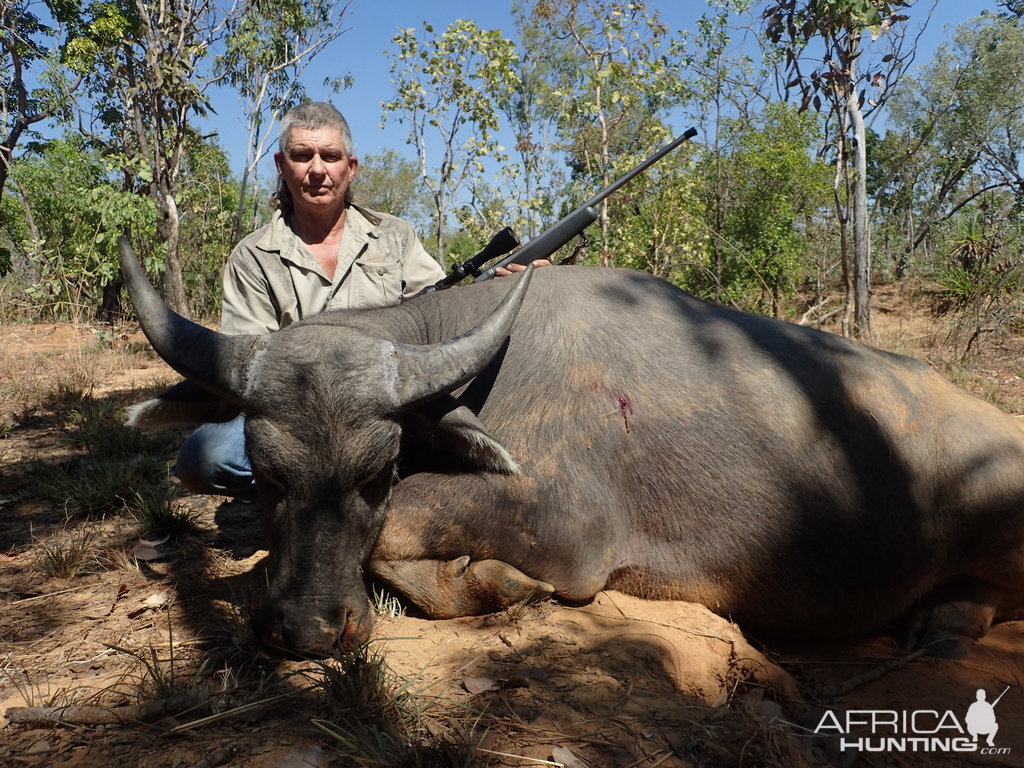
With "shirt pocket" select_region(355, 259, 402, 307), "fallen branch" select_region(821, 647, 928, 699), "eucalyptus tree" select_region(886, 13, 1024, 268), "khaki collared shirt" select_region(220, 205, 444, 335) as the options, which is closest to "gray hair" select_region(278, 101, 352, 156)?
"khaki collared shirt" select_region(220, 205, 444, 335)

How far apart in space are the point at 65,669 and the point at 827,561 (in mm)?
3313

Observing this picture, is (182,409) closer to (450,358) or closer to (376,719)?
(450,358)

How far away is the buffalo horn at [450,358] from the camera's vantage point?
2891mm

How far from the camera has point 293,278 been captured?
4.53m

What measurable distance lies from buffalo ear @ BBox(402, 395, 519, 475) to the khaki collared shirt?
1.56 meters

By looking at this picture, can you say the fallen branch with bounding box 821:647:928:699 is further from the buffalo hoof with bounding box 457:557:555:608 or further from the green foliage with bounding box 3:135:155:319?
the green foliage with bounding box 3:135:155:319

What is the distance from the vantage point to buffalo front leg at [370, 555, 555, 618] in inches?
121

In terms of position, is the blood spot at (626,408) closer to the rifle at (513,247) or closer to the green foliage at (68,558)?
the rifle at (513,247)

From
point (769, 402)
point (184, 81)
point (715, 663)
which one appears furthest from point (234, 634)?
point (184, 81)

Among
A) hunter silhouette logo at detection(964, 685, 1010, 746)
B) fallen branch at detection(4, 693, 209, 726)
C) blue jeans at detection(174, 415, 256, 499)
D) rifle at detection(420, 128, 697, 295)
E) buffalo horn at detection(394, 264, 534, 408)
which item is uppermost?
rifle at detection(420, 128, 697, 295)

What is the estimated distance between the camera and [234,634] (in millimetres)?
2885

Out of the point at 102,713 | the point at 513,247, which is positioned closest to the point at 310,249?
the point at 513,247

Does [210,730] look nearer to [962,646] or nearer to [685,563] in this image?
[685,563]

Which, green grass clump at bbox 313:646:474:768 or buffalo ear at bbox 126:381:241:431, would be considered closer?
green grass clump at bbox 313:646:474:768
